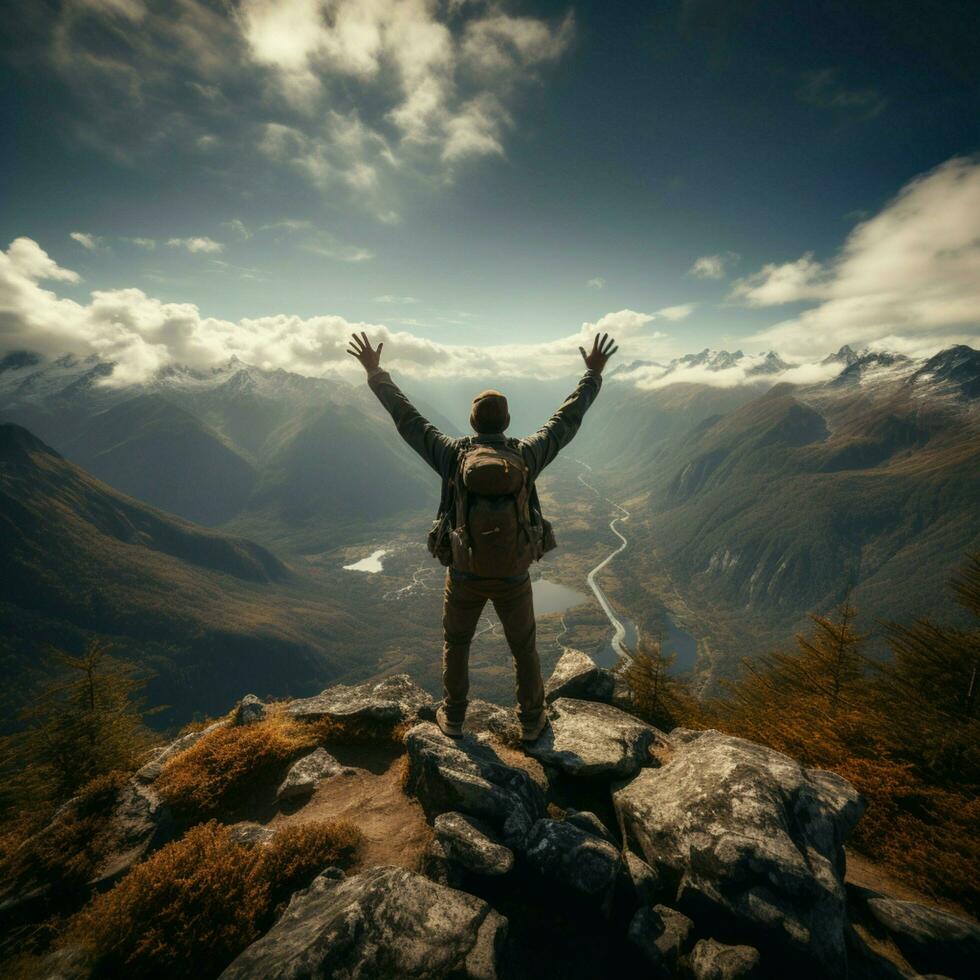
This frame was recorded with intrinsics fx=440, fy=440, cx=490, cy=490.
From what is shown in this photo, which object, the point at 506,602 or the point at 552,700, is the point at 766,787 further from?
the point at 552,700

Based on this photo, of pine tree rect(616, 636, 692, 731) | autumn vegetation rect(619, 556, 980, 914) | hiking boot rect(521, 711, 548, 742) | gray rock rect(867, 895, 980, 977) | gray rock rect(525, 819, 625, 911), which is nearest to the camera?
gray rock rect(867, 895, 980, 977)

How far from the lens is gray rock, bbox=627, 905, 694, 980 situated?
223 inches

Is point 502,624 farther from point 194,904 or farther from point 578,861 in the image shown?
point 194,904

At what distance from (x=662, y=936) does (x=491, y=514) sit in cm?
633

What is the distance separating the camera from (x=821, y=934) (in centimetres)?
557

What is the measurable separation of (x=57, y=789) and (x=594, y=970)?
11802mm

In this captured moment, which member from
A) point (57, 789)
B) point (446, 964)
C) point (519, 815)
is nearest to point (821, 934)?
point (519, 815)

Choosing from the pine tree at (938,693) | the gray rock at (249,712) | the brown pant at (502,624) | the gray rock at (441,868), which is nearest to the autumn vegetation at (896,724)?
the pine tree at (938,693)

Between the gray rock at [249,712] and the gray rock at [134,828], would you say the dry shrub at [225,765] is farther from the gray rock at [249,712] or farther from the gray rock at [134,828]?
the gray rock at [249,712]

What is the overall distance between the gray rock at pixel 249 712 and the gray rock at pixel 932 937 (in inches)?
570

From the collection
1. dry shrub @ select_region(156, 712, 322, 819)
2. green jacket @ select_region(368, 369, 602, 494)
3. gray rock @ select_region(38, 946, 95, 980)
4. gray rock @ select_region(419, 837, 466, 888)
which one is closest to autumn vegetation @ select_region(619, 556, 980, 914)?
gray rock @ select_region(419, 837, 466, 888)

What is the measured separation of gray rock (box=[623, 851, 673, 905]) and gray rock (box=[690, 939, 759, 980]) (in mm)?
938

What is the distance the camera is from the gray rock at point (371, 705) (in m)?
12.2

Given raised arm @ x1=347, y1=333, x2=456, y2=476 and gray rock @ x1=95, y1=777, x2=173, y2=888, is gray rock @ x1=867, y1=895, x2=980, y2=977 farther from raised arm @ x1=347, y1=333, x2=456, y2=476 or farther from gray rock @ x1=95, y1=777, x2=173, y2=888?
gray rock @ x1=95, y1=777, x2=173, y2=888
